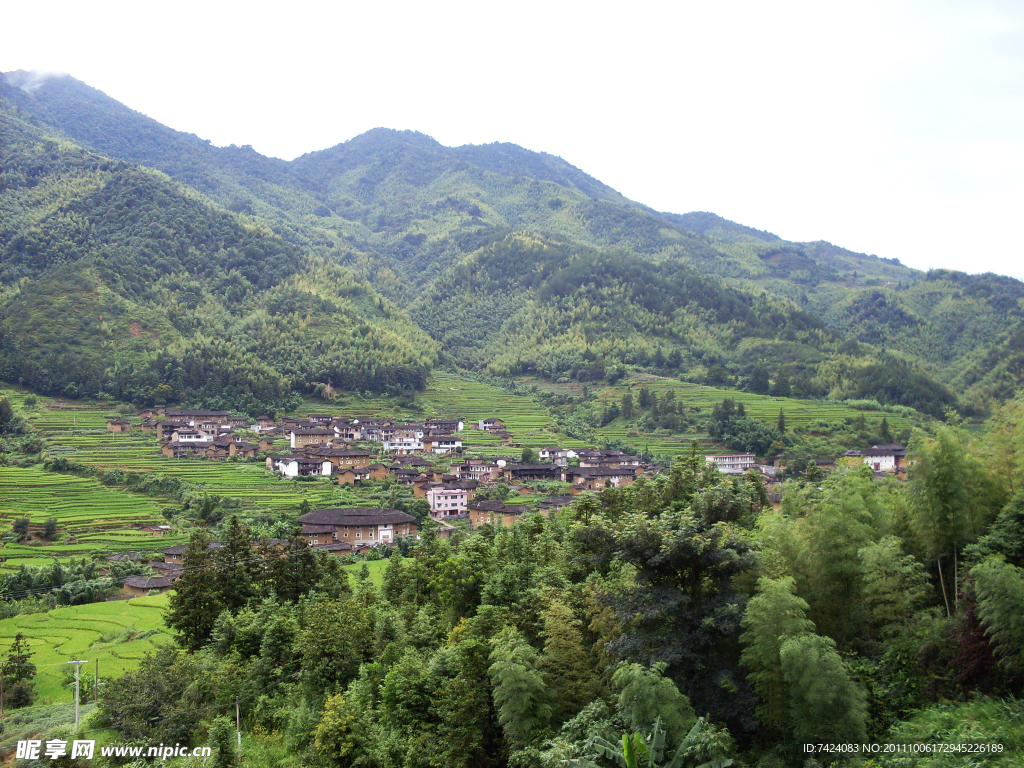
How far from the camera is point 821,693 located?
8.95 meters

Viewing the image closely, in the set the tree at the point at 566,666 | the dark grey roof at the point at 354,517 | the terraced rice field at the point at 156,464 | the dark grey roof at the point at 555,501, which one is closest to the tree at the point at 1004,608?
the tree at the point at 566,666

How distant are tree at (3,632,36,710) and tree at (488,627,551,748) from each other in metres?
14.1

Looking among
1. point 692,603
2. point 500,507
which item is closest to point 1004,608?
point 692,603

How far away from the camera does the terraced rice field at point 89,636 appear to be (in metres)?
19.0

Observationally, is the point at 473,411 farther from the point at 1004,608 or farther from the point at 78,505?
the point at 1004,608

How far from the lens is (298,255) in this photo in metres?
107

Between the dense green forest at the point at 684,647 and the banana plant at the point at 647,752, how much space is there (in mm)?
51

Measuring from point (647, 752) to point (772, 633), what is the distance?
8.00ft

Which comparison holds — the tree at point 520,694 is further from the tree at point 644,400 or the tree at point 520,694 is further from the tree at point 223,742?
the tree at point 644,400

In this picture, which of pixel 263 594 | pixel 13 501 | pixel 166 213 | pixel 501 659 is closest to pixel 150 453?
pixel 13 501

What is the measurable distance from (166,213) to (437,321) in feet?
139

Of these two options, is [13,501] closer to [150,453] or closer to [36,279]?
[150,453]

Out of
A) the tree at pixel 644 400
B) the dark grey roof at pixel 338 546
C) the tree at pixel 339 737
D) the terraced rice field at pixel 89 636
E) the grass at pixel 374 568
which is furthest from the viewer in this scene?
the tree at pixel 644 400

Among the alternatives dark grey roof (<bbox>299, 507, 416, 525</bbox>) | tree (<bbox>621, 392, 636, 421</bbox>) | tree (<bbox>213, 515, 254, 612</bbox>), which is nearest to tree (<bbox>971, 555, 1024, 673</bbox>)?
tree (<bbox>213, 515, 254, 612</bbox>)
